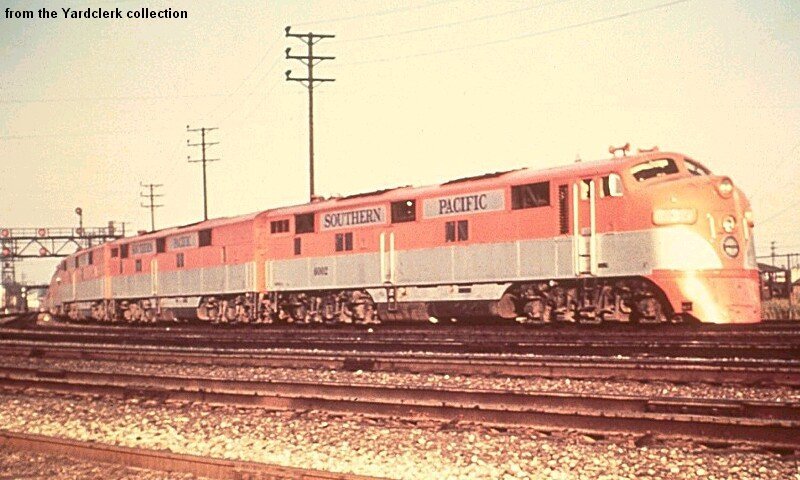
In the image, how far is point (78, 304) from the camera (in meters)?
46.8

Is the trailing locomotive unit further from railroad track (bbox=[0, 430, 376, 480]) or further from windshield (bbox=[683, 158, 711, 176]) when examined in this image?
railroad track (bbox=[0, 430, 376, 480])

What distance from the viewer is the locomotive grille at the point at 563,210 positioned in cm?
2062

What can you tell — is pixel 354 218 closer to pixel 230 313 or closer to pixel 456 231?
pixel 456 231

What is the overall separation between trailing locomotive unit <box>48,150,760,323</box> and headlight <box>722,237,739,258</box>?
0.04 meters

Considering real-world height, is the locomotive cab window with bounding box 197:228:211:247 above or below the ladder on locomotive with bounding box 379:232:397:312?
above

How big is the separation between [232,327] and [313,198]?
496cm

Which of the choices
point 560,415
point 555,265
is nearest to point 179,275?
point 555,265

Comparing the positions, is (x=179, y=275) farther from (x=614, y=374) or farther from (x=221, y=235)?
(x=614, y=374)

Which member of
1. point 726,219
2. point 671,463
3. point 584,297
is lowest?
point 671,463

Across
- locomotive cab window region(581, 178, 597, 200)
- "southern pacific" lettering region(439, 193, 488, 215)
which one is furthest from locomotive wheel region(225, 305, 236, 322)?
locomotive cab window region(581, 178, 597, 200)

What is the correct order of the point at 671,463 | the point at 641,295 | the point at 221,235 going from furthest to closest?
the point at 221,235 → the point at 641,295 → the point at 671,463

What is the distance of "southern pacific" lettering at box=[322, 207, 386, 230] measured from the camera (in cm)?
2550

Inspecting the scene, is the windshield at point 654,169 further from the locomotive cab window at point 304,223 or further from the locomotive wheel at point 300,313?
the locomotive wheel at point 300,313

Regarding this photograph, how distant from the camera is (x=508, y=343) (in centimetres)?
1775
